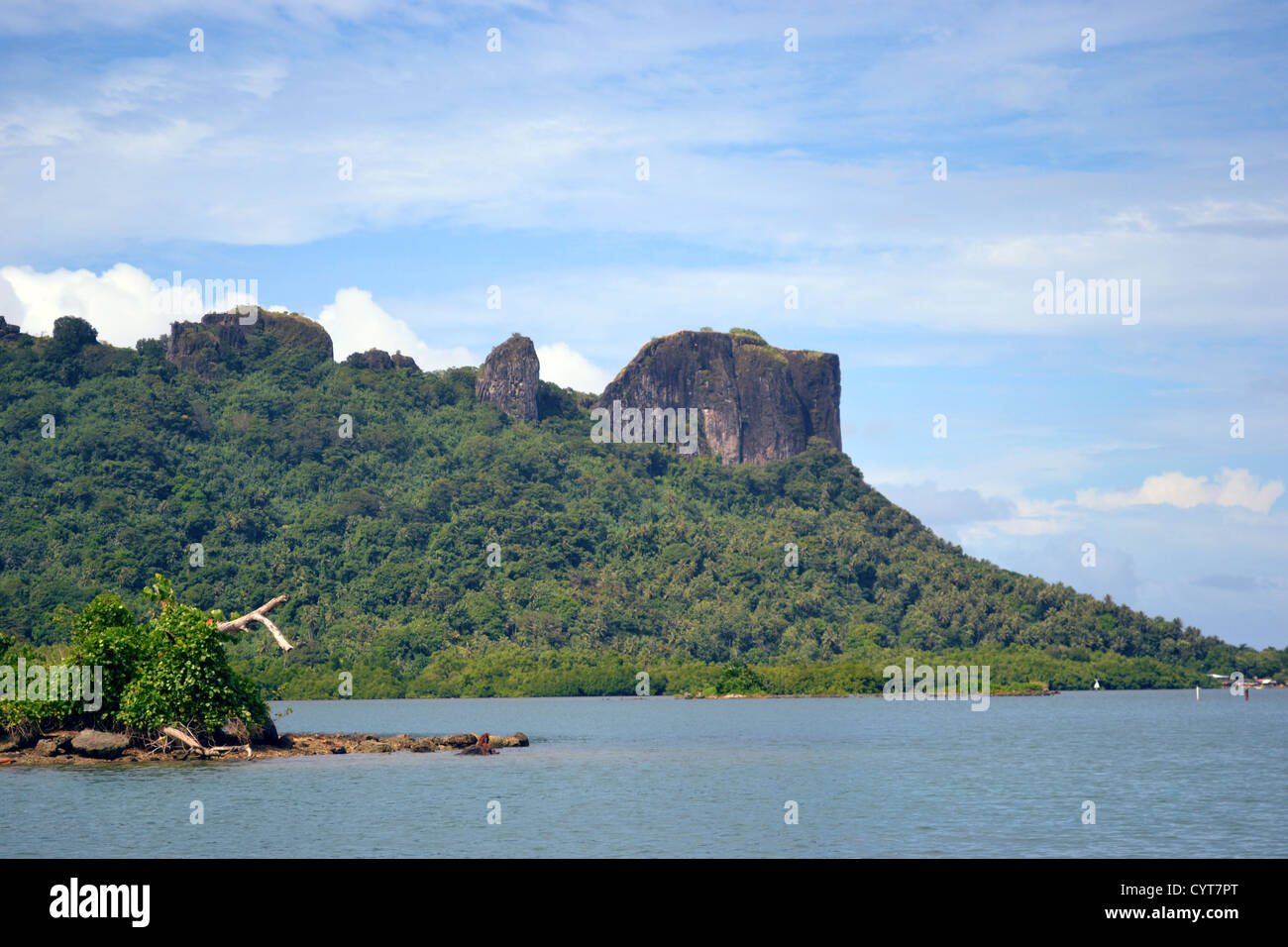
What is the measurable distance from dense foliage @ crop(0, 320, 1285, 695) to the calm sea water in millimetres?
69074

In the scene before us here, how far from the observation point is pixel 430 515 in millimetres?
166875

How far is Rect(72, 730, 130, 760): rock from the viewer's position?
43750 millimetres

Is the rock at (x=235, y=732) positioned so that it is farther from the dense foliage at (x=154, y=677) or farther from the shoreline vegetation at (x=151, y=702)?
the dense foliage at (x=154, y=677)

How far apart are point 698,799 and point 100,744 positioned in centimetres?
2137

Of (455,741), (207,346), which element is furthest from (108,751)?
(207,346)

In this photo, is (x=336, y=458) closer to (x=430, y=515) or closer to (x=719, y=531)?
(x=430, y=515)

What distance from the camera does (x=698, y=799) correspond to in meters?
37.8

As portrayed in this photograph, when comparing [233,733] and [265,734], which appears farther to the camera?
[265,734]

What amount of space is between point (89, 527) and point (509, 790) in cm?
11026

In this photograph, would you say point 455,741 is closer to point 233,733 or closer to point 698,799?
point 233,733

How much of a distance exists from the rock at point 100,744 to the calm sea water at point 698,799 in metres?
1.51

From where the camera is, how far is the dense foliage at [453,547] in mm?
131500

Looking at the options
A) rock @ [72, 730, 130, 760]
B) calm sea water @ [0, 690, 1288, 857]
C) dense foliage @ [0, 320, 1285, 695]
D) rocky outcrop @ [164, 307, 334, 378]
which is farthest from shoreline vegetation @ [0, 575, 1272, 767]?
rocky outcrop @ [164, 307, 334, 378]

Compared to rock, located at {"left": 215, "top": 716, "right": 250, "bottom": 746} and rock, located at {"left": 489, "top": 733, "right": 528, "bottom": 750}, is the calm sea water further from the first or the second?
rock, located at {"left": 215, "top": 716, "right": 250, "bottom": 746}
